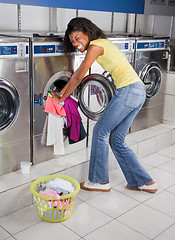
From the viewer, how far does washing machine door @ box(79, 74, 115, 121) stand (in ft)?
11.5

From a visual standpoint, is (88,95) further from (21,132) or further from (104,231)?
(104,231)

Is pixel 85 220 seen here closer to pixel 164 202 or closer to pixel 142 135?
pixel 164 202

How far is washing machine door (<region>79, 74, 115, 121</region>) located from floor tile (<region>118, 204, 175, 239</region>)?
1.15 m

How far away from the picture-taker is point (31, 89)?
10.2 ft

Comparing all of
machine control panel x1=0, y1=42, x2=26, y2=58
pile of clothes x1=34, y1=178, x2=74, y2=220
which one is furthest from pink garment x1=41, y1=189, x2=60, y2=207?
machine control panel x1=0, y1=42, x2=26, y2=58

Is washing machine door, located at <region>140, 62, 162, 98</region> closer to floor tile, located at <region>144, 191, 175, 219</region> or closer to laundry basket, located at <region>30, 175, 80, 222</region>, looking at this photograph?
floor tile, located at <region>144, 191, 175, 219</region>

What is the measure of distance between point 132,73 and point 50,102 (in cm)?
84

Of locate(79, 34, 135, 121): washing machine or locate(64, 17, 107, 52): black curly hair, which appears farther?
locate(79, 34, 135, 121): washing machine

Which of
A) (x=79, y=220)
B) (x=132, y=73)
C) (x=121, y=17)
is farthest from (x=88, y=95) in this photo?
(x=121, y=17)

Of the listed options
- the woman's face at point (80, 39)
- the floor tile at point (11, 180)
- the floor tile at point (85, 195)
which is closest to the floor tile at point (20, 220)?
the floor tile at point (11, 180)

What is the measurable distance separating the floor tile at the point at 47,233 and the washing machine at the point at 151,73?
2.12 metres

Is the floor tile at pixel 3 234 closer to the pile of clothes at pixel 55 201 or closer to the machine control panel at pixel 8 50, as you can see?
the pile of clothes at pixel 55 201

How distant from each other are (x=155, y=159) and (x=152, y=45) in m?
1.45

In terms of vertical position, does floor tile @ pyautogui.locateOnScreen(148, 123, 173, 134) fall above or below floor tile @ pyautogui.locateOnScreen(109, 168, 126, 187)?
above
